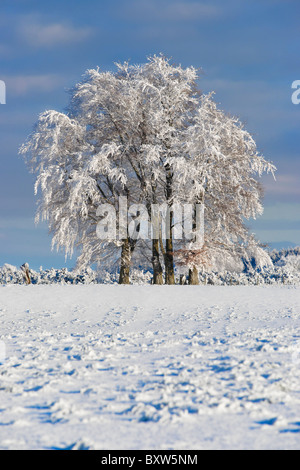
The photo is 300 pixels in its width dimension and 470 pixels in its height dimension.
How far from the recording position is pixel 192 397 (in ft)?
16.7

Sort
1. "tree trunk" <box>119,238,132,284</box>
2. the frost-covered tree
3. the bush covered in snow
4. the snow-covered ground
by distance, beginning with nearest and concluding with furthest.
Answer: the snow-covered ground
the frost-covered tree
"tree trunk" <box>119,238,132,284</box>
the bush covered in snow

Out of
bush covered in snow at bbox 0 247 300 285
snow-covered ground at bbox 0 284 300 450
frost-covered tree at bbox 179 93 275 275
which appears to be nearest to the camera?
snow-covered ground at bbox 0 284 300 450

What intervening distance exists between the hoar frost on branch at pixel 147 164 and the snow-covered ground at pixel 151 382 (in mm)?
11560

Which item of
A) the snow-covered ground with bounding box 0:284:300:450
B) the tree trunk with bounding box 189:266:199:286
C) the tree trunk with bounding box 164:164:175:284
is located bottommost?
the snow-covered ground with bounding box 0:284:300:450

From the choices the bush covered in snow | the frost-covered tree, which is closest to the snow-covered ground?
the frost-covered tree

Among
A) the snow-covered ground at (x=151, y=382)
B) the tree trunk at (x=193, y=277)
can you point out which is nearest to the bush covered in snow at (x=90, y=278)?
the tree trunk at (x=193, y=277)

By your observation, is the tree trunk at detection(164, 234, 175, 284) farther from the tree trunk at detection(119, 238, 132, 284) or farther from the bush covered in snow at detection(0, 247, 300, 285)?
the bush covered in snow at detection(0, 247, 300, 285)

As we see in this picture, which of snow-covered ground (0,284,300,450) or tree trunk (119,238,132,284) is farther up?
tree trunk (119,238,132,284)

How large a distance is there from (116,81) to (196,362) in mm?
21764

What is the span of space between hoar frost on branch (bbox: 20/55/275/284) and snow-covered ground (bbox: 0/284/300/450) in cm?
1156

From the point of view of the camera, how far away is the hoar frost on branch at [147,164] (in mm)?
23219

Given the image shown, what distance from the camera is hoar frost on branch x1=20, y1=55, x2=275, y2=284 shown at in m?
23.2
